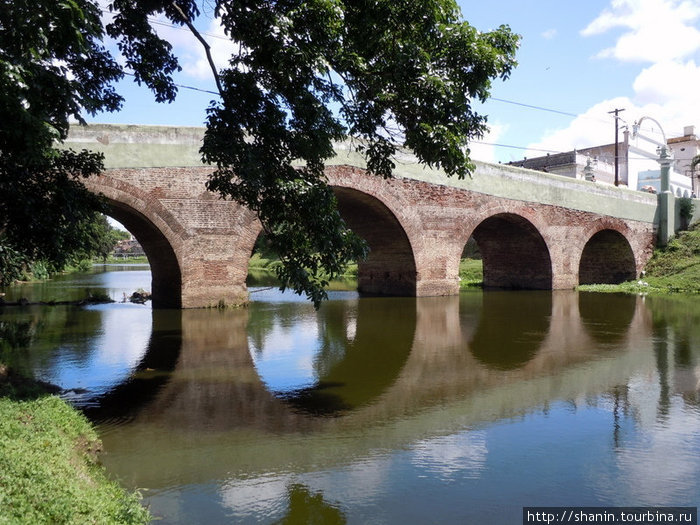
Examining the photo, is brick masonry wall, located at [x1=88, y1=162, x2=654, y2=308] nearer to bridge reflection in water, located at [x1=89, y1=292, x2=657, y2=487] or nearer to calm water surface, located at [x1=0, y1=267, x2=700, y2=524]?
bridge reflection in water, located at [x1=89, y1=292, x2=657, y2=487]

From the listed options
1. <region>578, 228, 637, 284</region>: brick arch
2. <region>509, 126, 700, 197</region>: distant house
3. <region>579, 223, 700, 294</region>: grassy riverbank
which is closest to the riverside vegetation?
<region>579, 223, 700, 294</region>: grassy riverbank

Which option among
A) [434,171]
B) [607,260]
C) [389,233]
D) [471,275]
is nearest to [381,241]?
[389,233]

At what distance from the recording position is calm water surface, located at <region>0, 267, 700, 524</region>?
374 centimetres

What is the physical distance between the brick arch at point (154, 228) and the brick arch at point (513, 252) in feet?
32.1

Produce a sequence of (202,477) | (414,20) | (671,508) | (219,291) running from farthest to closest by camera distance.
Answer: (219,291) < (414,20) < (202,477) < (671,508)

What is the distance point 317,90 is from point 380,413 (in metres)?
3.28

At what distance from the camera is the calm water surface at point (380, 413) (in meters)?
3.74

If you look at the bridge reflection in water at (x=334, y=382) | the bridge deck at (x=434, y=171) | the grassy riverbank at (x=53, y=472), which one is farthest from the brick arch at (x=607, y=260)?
the grassy riverbank at (x=53, y=472)

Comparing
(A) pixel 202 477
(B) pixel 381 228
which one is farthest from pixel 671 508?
(B) pixel 381 228

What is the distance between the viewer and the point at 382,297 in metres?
16.7

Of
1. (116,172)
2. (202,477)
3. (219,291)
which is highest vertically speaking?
(116,172)

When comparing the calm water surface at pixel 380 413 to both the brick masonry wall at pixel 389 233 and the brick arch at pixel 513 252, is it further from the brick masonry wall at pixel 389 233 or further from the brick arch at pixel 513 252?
the brick arch at pixel 513 252

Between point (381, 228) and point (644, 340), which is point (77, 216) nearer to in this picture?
point (644, 340)

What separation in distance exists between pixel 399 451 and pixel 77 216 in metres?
4.08
